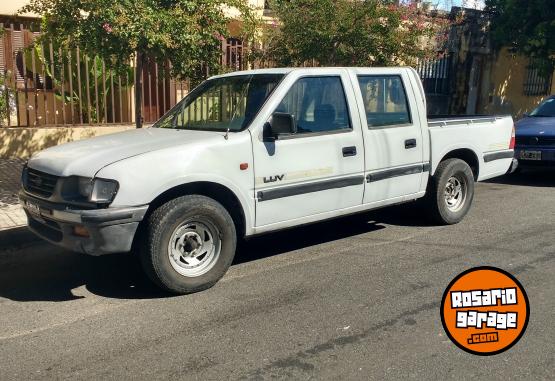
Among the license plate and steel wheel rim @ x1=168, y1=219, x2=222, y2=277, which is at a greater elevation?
the license plate

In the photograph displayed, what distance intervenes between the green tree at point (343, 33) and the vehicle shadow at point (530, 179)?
2.72m

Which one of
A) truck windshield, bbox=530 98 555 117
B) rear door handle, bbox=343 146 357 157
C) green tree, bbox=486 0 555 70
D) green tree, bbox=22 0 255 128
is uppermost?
green tree, bbox=486 0 555 70

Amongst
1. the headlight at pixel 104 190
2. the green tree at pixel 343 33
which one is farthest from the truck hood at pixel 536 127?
the headlight at pixel 104 190

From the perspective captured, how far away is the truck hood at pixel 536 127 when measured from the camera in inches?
367

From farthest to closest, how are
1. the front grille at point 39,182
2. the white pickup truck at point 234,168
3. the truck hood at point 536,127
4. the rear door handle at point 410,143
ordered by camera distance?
1. the truck hood at point 536,127
2. the rear door handle at point 410,143
3. the front grille at point 39,182
4. the white pickup truck at point 234,168

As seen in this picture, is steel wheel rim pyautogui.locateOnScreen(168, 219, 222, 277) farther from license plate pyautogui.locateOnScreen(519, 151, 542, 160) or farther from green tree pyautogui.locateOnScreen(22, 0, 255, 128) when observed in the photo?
license plate pyautogui.locateOnScreen(519, 151, 542, 160)

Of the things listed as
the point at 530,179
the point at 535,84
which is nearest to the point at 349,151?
the point at 530,179

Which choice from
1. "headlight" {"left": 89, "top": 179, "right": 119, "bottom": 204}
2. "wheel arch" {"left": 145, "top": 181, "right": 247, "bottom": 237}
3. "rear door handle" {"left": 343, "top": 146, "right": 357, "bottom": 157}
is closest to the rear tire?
"rear door handle" {"left": 343, "top": 146, "right": 357, "bottom": 157}

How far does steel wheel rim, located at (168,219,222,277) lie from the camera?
175 inches

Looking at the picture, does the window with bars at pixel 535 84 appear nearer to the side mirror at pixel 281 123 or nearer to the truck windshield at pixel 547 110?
the truck windshield at pixel 547 110

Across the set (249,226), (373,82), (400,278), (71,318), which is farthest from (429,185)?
(71,318)

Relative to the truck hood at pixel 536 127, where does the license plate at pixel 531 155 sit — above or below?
below

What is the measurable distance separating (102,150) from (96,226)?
0.74 meters

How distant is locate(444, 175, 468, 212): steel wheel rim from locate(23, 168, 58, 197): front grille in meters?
4.36
